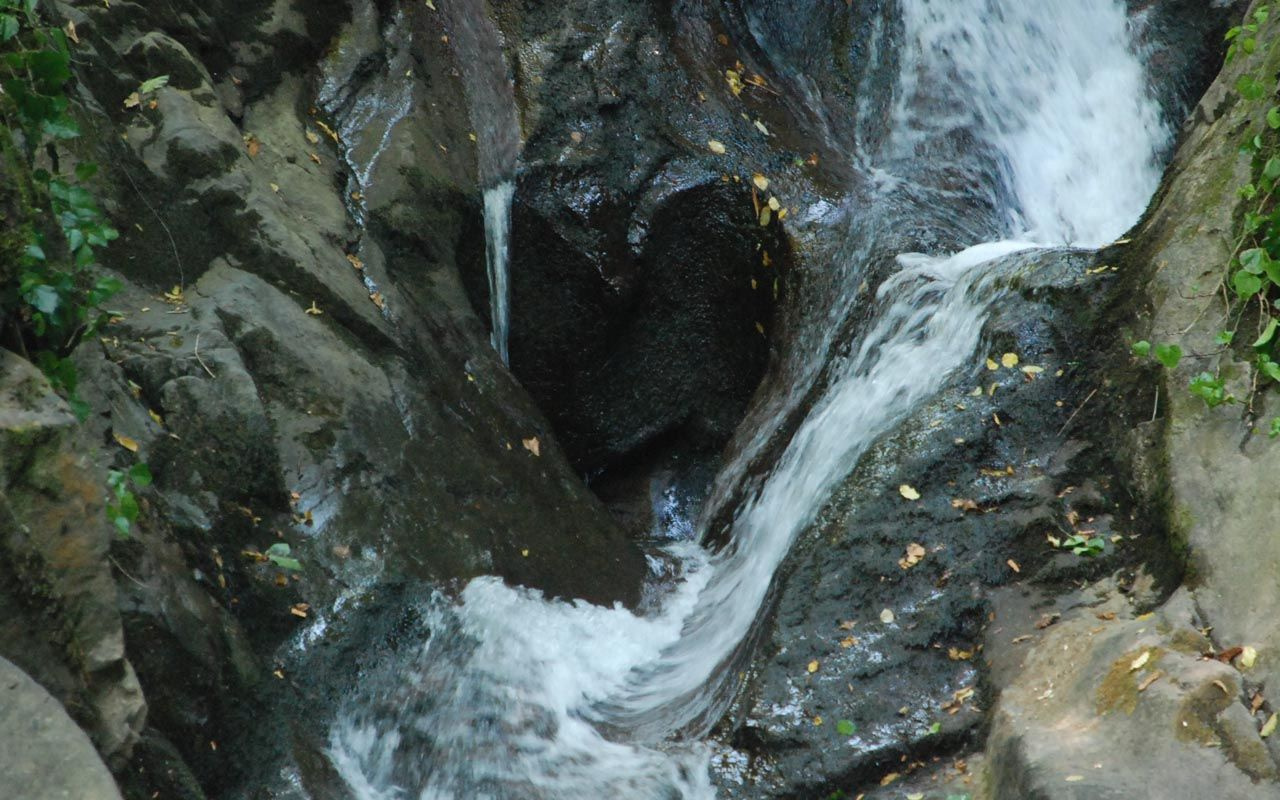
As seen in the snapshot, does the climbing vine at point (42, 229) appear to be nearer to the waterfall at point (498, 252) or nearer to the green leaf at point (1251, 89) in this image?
the waterfall at point (498, 252)

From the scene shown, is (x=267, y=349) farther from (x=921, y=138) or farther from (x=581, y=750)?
(x=921, y=138)

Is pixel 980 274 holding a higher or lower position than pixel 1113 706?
higher

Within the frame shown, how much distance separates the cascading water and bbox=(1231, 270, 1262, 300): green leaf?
141cm

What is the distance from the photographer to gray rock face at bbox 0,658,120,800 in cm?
233

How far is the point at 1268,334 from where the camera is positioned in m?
3.89

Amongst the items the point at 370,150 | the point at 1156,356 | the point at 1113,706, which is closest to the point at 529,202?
Result: the point at 370,150

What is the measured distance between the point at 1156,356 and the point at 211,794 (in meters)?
3.98

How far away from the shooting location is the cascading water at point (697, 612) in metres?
4.51

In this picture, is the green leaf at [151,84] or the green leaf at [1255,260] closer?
the green leaf at [1255,260]

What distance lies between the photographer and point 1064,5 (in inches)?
371

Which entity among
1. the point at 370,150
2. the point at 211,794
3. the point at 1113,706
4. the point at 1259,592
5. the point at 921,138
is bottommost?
the point at 211,794

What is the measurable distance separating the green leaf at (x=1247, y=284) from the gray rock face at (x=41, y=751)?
13.2ft

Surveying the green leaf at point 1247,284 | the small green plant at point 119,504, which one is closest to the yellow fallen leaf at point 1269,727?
the green leaf at point 1247,284

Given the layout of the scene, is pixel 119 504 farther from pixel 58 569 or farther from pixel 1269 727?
pixel 1269 727
